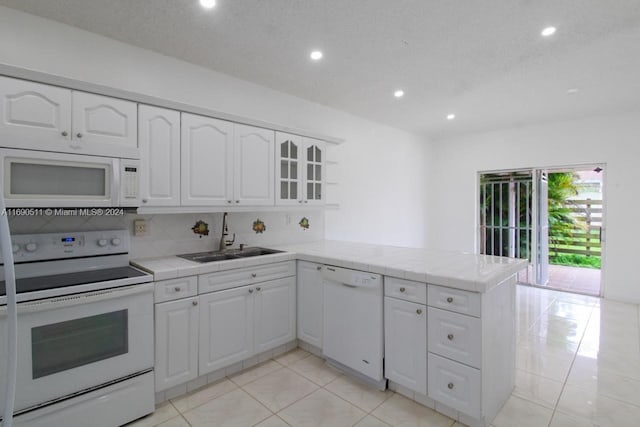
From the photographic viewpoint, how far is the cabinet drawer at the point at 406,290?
203 cm

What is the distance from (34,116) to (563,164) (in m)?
5.90

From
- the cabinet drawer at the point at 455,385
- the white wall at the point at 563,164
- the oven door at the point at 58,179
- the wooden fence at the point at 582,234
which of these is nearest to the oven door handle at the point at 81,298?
the oven door at the point at 58,179

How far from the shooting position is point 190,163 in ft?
8.05

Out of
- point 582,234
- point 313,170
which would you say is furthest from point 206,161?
point 582,234

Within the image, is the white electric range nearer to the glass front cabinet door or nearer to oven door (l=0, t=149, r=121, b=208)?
oven door (l=0, t=149, r=121, b=208)

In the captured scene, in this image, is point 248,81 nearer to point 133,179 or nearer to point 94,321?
point 133,179

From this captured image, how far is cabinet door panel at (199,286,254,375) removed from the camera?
2.29m

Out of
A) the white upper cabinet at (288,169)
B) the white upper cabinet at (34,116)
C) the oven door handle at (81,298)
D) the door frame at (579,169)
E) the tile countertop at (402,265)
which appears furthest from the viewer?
the door frame at (579,169)

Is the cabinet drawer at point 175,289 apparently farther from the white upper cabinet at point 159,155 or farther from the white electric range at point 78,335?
the white upper cabinet at point 159,155

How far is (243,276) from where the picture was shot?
2496 millimetres

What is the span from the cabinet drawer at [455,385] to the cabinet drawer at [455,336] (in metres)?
0.05

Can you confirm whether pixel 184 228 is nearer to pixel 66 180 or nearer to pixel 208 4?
pixel 66 180

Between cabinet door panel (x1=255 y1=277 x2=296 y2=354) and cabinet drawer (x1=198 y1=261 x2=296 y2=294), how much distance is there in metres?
0.06

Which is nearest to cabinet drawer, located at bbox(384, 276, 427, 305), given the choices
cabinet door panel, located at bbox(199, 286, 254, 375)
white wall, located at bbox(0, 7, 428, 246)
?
cabinet door panel, located at bbox(199, 286, 254, 375)
